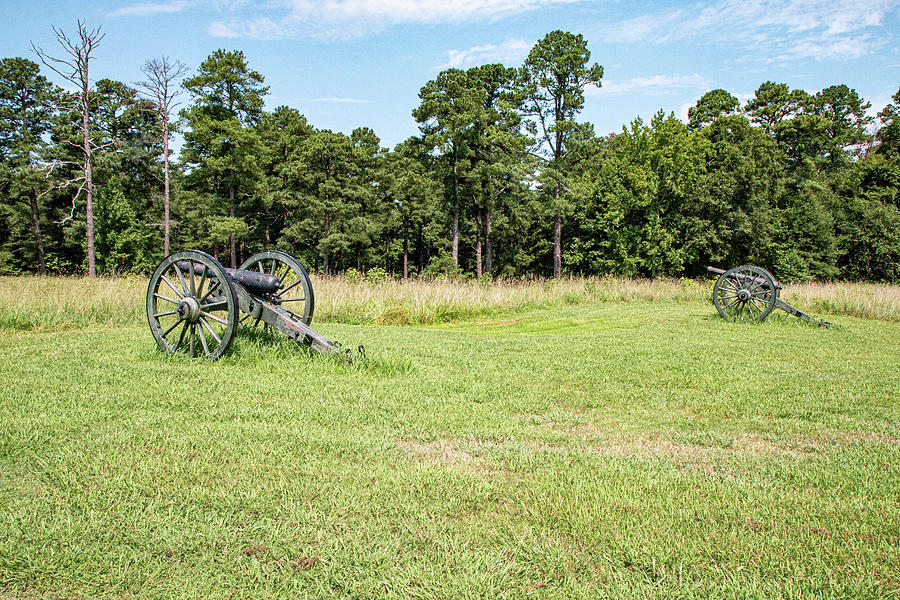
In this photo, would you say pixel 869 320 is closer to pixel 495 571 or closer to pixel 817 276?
pixel 495 571

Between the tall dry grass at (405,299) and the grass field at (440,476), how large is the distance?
3.41m

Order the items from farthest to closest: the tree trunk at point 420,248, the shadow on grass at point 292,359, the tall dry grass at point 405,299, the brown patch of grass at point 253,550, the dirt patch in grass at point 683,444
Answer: the tree trunk at point 420,248 < the tall dry grass at point 405,299 < the shadow on grass at point 292,359 < the dirt patch in grass at point 683,444 < the brown patch of grass at point 253,550

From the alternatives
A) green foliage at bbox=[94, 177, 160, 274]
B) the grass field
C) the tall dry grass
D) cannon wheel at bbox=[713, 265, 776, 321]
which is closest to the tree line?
green foliage at bbox=[94, 177, 160, 274]

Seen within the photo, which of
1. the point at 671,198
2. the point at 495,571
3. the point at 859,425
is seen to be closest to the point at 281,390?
the point at 495,571

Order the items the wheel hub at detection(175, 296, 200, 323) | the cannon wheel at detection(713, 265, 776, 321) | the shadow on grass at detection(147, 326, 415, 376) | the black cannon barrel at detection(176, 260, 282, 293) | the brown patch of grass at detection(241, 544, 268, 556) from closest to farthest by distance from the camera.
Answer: the brown patch of grass at detection(241, 544, 268, 556) → the shadow on grass at detection(147, 326, 415, 376) → the wheel hub at detection(175, 296, 200, 323) → the black cannon barrel at detection(176, 260, 282, 293) → the cannon wheel at detection(713, 265, 776, 321)

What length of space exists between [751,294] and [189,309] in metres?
11.4

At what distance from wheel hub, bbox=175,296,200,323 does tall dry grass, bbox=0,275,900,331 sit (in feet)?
16.5

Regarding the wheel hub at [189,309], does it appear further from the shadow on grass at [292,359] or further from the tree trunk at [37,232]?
the tree trunk at [37,232]

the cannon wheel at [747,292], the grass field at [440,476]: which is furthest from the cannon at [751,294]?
the grass field at [440,476]

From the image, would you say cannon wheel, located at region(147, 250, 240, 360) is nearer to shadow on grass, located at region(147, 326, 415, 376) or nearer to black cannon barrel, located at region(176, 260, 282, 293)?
black cannon barrel, located at region(176, 260, 282, 293)

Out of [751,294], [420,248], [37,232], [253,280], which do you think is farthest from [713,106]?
[37,232]

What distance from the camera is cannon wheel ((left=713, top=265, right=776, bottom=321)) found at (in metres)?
12.2

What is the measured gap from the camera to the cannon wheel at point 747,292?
12.2 meters

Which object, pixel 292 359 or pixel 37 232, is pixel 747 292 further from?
pixel 37 232
